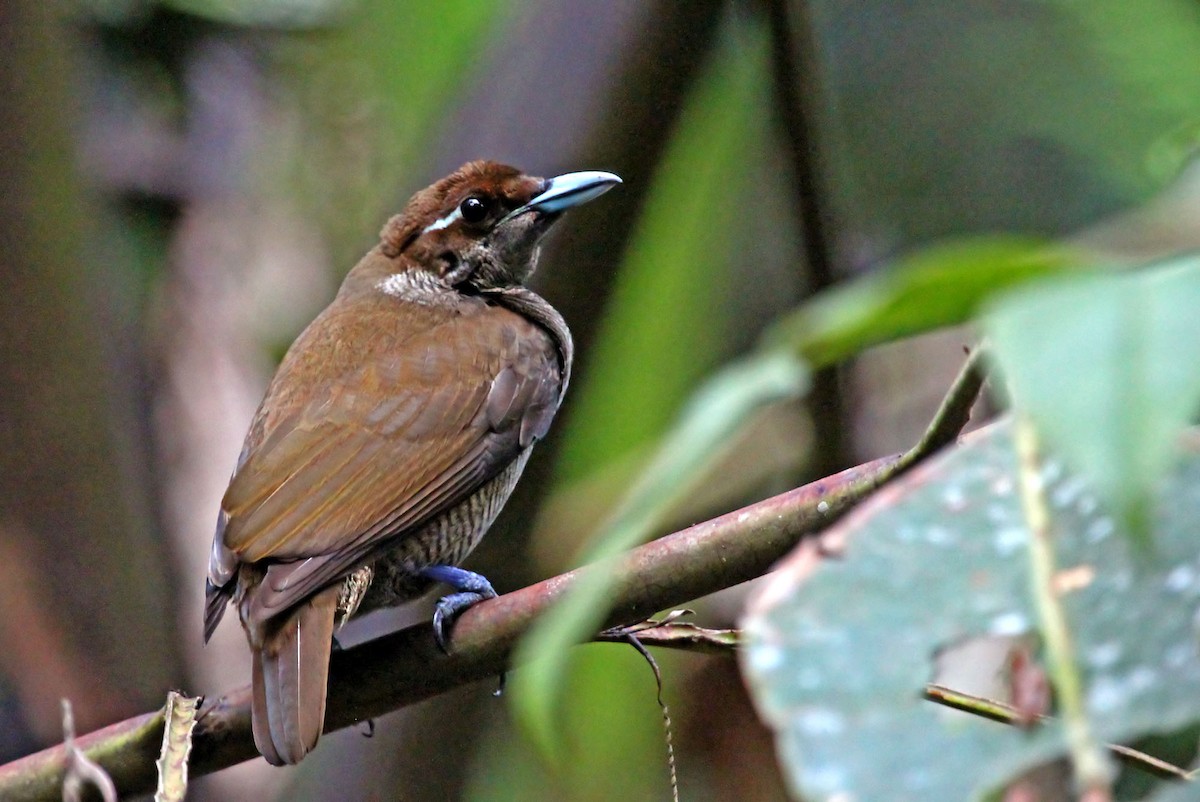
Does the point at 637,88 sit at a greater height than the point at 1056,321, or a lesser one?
lesser

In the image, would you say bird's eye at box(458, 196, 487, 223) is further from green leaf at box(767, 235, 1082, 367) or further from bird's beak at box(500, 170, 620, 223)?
green leaf at box(767, 235, 1082, 367)

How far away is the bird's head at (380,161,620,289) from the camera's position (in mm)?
4227

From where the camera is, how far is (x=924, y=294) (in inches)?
38.0

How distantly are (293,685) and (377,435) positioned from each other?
0.78 m

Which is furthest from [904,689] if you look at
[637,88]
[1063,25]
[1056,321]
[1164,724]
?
[1063,25]

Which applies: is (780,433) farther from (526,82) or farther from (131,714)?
(131,714)

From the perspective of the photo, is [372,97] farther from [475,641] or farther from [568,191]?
[475,641]

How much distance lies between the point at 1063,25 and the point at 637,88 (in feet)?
6.17

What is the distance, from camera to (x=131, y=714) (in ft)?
14.1

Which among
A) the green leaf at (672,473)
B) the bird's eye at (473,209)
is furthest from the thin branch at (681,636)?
the bird's eye at (473,209)

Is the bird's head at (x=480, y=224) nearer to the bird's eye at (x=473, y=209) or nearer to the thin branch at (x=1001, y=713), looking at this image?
the bird's eye at (x=473, y=209)

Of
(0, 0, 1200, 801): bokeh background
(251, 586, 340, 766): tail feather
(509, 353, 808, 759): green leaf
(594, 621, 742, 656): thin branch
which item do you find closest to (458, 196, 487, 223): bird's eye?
(0, 0, 1200, 801): bokeh background

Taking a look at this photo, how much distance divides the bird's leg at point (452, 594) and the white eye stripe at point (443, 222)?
1.13 metres

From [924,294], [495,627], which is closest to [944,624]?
[924,294]
